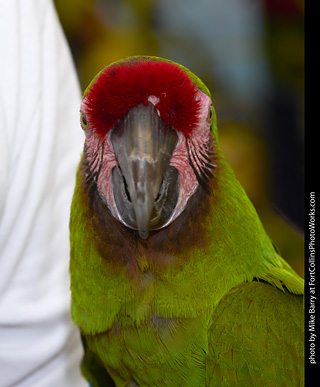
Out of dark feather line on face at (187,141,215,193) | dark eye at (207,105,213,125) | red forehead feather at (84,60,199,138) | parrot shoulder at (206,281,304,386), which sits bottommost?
parrot shoulder at (206,281,304,386)

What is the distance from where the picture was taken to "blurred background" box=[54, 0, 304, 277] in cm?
34

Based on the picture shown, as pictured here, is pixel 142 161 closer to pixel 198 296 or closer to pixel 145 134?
pixel 145 134

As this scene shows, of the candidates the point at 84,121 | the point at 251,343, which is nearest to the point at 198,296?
the point at 251,343

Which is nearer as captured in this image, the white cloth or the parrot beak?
the parrot beak

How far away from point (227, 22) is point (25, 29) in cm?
20

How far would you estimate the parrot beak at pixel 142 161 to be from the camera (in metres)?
0.30

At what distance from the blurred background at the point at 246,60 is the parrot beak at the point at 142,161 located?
82 millimetres

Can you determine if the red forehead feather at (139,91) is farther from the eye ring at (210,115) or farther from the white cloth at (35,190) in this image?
the white cloth at (35,190)

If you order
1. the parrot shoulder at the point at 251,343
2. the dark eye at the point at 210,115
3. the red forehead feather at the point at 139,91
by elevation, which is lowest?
the parrot shoulder at the point at 251,343

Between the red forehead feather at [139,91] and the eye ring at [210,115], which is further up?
the red forehead feather at [139,91]

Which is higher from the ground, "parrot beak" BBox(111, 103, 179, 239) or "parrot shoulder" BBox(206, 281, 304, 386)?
"parrot beak" BBox(111, 103, 179, 239)

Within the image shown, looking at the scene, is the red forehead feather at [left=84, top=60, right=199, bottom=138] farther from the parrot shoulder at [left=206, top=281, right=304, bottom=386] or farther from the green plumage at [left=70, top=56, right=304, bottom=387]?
the parrot shoulder at [left=206, top=281, right=304, bottom=386]

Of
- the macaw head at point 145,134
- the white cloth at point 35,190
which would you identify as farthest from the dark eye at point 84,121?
the white cloth at point 35,190

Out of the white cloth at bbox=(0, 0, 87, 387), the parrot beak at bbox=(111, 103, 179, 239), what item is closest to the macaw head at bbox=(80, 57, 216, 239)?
the parrot beak at bbox=(111, 103, 179, 239)
